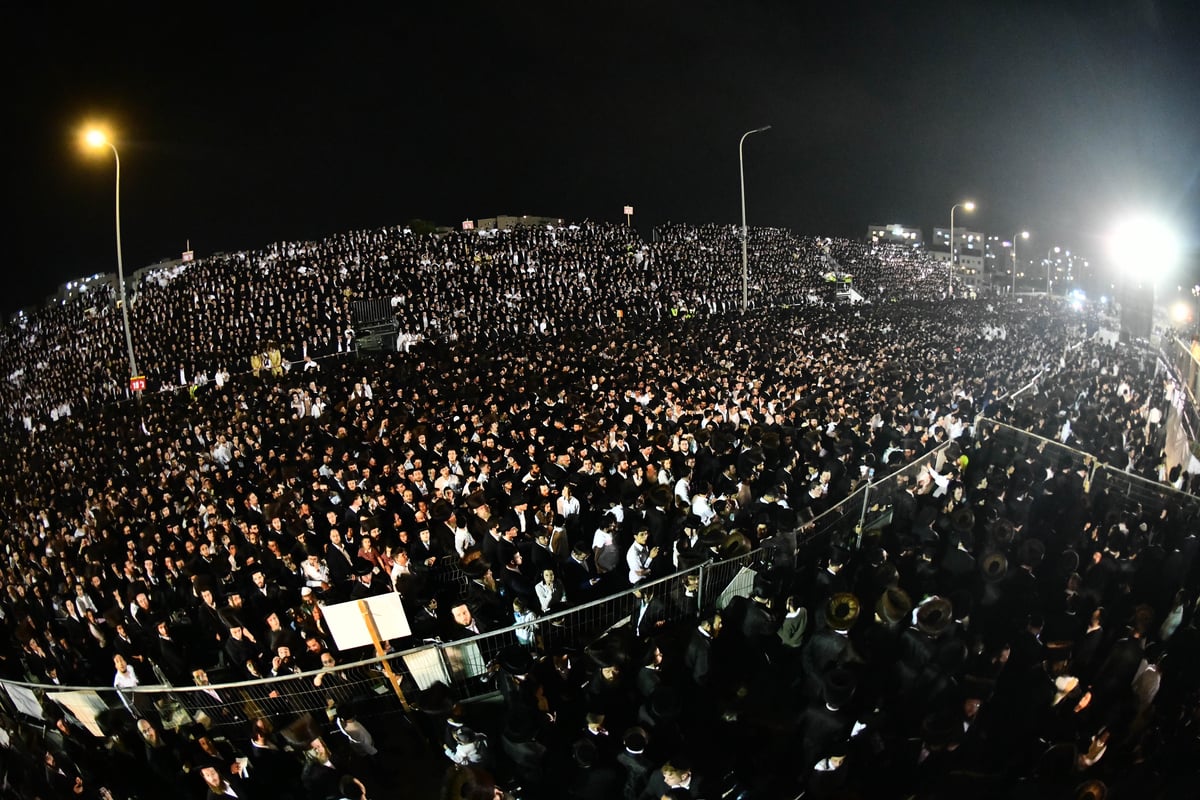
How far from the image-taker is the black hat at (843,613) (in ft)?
14.9

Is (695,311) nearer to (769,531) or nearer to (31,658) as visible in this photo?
(769,531)

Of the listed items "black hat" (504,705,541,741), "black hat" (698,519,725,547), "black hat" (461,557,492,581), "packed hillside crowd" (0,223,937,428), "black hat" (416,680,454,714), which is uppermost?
"packed hillside crowd" (0,223,937,428)

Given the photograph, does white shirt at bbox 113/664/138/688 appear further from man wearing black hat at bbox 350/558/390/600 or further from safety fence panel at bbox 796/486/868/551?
safety fence panel at bbox 796/486/868/551

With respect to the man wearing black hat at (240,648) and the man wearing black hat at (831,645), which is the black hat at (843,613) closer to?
the man wearing black hat at (831,645)

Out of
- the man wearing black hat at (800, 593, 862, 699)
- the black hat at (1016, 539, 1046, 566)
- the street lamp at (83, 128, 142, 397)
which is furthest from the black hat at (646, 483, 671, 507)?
the street lamp at (83, 128, 142, 397)

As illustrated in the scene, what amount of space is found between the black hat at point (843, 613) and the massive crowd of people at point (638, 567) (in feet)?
0.07

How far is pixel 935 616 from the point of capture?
15.1 ft

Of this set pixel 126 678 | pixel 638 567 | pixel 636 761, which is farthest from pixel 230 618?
pixel 636 761

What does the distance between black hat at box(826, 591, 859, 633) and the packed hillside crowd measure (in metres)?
19.6

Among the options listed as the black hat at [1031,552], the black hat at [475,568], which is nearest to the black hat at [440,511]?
the black hat at [475,568]

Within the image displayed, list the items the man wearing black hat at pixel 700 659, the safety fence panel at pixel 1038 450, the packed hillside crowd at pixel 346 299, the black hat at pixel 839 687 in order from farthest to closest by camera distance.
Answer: the packed hillside crowd at pixel 346 299 → the safety fence panel at pixel 1038 450 → the man wearing black hat at pixel 700 659 → the black hat at pixel 839 687

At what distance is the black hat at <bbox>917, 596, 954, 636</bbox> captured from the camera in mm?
4543

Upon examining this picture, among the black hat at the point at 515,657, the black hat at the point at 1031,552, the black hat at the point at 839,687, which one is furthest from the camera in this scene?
the black hat at the point at 1031,552

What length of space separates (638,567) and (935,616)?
2.70m
